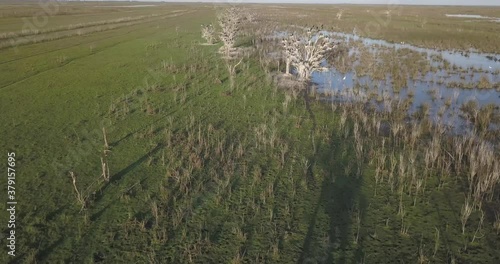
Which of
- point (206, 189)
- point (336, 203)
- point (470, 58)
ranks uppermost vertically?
point (470, 58)

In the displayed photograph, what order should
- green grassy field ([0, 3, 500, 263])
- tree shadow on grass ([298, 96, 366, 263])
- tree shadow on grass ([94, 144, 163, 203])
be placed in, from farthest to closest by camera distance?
tree shadow on grass ([94, 144, 163, 203]) → green grassy field ([0, 3, 500, 263]) → tree shadow on grass ([298, 96, 366, 263])

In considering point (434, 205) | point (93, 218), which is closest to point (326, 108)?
point (434, 205)

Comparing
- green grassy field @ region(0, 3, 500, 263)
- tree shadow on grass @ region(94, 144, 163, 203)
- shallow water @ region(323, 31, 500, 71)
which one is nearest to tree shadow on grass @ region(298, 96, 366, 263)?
green grassy field @ region(0, 3, 500, 263)

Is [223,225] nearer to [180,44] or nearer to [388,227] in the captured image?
[388,227]

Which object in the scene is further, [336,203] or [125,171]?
[125,171]

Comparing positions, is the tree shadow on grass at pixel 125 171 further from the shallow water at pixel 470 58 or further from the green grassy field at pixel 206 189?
the shallow water at pixel 470 58

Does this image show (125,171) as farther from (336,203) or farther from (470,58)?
(470,58)

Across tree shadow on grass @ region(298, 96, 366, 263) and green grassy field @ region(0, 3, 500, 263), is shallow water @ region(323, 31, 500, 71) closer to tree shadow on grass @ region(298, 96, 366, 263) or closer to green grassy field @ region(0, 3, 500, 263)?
green grassy field @ region(0, 3, 500, 263)

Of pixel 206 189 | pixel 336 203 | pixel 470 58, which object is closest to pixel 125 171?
pixel 206 189
